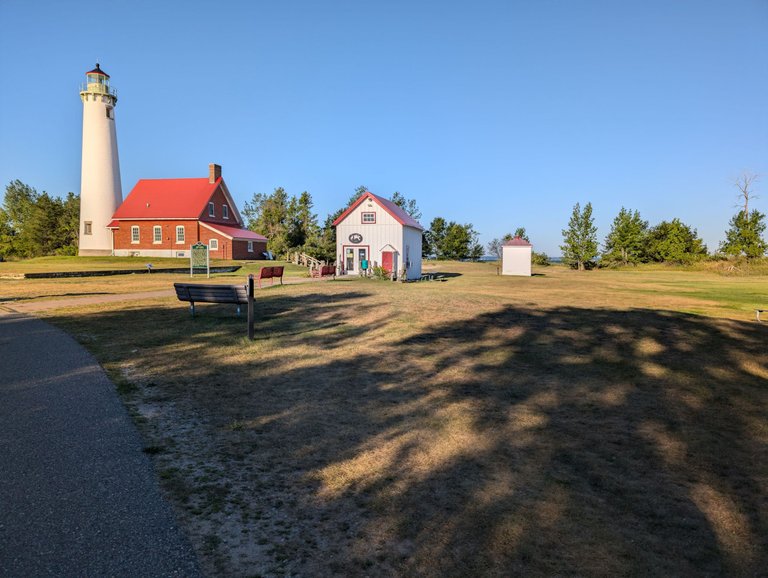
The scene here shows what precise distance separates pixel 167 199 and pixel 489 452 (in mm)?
58928

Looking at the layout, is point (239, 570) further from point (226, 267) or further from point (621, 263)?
point (621, 263)

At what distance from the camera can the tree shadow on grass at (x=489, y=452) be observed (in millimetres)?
3318

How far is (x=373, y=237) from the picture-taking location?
3525cm

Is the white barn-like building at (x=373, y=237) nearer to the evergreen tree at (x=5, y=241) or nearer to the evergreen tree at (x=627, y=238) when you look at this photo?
the evergreen tree at (x=627, y=238)

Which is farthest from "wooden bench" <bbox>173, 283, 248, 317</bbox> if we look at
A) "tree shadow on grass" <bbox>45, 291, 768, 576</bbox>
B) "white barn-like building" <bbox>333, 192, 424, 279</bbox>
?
"white barn-like building" <bbox>333, 192, 424, 279</bbox>

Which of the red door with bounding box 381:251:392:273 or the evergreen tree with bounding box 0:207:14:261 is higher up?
the evergreen tree with bounding box 0:207:14:261

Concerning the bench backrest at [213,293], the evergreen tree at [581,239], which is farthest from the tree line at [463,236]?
the bench backrest at [213,293]

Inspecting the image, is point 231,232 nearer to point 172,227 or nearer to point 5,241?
point 172,227

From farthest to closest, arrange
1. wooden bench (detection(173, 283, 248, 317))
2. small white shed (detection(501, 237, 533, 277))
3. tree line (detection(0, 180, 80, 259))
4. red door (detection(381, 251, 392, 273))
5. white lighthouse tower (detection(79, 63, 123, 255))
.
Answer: tree line (detection(0, 180, 80, 259)) < white lighthouse tower (detection(79, 63, 123, 255)) < small white shed (detection(501, 237, 533, 277)) < red door (detection(381, 251, 392, 273)) < wooden bench (detection(173, 283, 248, 317))

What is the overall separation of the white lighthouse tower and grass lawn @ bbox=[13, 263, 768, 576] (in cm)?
4938

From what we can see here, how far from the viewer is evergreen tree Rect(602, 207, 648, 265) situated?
69312 millimetres

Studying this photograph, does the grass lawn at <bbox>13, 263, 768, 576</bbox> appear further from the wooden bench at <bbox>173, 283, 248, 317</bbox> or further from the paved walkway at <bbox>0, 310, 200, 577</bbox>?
the wooden bench at <bbox>173, 283, 248, 317</bbox>

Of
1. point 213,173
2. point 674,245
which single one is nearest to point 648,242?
point 674,245

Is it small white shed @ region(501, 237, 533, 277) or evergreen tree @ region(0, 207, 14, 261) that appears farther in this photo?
evergreen tree @ region(0, 207, 14, 261)
